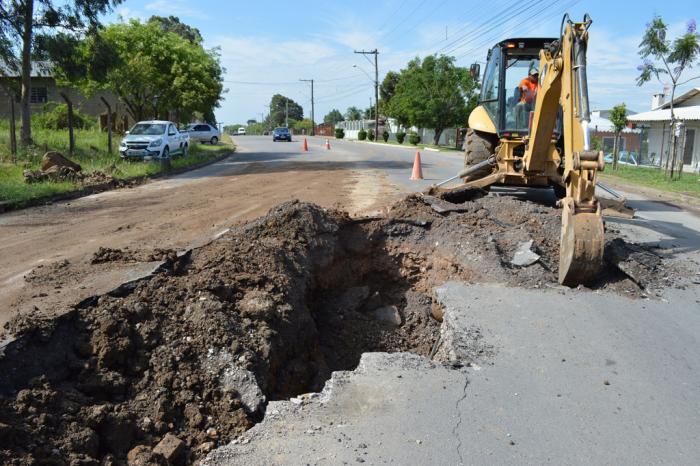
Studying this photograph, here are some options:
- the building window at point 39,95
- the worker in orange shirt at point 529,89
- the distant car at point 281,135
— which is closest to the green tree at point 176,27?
the distant car at point 281,135

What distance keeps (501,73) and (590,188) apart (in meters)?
5.03

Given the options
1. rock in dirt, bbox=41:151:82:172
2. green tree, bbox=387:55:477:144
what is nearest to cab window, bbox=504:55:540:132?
rock in dirt, bbox=41:151:82:172

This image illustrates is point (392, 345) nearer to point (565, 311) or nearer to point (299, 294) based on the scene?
point (299, 294)

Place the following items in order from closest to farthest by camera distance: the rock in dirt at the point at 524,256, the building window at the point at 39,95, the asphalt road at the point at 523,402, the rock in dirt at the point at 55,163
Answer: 1. the asphalt road at the point at 523,402
2. the rock in dirt at the point at 524,256
3. the rock in dirt at the point at 55,163
4. the building window at the point at 39,95

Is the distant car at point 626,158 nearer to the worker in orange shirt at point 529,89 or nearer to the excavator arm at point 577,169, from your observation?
the worker in orange shirt at point 529,89

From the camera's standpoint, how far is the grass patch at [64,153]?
1270 cm

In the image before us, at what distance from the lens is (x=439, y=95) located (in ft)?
151

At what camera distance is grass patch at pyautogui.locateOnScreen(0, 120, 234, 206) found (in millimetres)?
12695

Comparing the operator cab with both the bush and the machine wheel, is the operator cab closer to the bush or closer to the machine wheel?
the machine wheel

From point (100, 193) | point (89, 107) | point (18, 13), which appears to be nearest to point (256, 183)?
point (100, 193)

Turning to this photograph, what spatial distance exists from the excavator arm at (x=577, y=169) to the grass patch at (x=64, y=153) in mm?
10493

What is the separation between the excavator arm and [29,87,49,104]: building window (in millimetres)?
42002

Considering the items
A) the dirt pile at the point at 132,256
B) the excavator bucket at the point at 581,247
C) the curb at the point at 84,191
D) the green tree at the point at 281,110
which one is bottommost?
the curb at the point at 84,191

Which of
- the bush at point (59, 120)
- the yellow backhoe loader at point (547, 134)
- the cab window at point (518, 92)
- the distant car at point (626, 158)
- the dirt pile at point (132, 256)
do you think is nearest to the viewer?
the yellow backhoe loader at point (547, 134)
